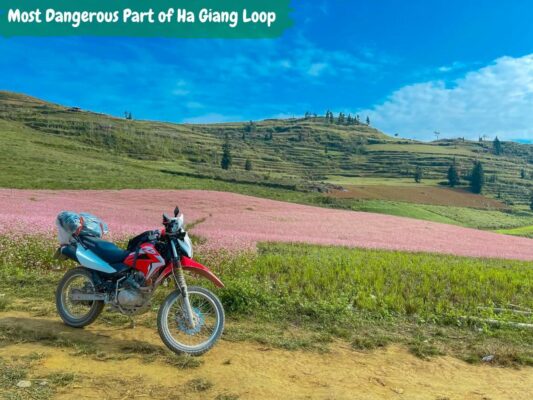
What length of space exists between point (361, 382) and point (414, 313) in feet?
12.4

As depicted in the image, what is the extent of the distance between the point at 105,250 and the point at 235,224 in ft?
61.7

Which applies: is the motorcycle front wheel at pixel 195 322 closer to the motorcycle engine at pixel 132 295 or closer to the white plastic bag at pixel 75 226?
the motorcycle engine at pixel 132 295

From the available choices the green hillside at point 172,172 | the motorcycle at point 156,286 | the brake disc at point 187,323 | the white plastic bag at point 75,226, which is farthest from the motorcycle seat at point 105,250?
the green hillside at point 172,172

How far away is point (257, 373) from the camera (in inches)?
226

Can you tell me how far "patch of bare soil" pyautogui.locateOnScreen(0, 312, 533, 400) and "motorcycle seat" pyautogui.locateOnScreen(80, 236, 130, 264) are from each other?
133 cm

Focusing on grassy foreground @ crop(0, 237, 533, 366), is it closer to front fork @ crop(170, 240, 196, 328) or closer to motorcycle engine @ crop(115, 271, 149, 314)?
motorcycle engine @ crop(115, 271, 149, 314)

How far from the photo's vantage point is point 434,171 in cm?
18775

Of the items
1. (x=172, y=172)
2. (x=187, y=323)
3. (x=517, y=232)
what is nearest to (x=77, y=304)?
(x=187, y=323)

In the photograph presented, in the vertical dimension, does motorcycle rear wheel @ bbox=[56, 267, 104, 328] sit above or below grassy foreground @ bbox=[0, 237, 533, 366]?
above

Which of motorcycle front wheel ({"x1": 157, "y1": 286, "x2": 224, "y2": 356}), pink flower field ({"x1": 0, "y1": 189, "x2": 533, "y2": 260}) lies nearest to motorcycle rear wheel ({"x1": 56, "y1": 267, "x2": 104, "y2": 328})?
motorcycle front wheel ({"x1": 157, "y1": 286, "x2": 224, "y2": 356})

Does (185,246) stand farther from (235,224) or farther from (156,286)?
(235,224)

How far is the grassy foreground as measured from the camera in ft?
23.7

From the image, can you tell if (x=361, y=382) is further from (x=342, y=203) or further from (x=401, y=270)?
(x=342, y=203)

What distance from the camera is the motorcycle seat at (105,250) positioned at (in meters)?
6.91
